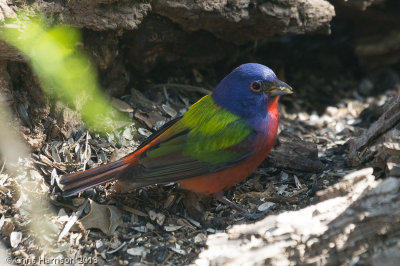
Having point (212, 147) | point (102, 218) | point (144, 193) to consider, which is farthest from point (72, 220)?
point (212, 147)

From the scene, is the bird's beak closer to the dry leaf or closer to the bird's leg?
the bird's leg

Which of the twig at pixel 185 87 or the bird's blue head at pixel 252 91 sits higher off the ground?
the bird's blue head at pixel 252 91

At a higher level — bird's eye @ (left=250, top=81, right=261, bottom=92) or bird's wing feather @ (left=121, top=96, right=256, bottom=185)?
bird's eye @ (left=250, top=81, right=261, bottom=92)

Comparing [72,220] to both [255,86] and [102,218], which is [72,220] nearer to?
[102,218]

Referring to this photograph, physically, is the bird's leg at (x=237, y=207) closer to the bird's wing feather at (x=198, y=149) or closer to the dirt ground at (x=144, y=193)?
the dirt ground at (x=144, y=193)

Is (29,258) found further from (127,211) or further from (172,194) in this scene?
(172,194)

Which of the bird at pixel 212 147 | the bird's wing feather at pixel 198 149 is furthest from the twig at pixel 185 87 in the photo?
the bird's wing feather at pixel 198 149

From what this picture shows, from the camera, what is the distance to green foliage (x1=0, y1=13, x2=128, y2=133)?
340 cm

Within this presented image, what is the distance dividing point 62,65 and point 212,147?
1.36m

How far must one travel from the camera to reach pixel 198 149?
3.70 metres

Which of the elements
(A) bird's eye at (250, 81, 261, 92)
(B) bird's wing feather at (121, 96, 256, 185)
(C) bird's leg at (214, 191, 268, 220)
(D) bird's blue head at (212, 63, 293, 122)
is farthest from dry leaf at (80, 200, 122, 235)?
(A) bird's eye at (250, 81, 261, 92)

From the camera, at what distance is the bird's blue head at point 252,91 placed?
3.86 metres

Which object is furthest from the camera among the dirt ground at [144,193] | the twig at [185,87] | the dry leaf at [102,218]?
the twig at [185,87]

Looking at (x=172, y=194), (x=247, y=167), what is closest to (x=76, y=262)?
(x=172, y=194)
